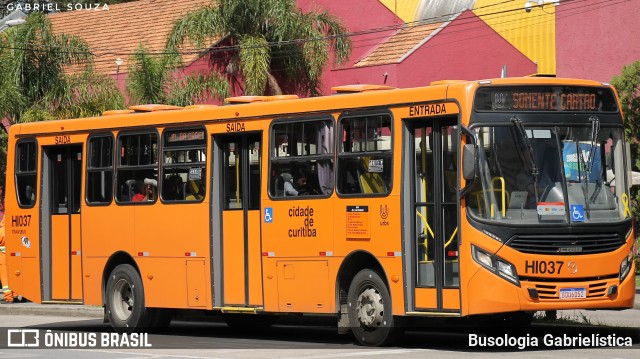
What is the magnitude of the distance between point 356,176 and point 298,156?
1125mm

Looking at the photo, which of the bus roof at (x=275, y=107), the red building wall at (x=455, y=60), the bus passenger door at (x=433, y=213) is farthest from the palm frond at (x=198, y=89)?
the bus passenger door at (x=433, y=213)

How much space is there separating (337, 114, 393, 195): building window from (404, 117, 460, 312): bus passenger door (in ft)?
1.19

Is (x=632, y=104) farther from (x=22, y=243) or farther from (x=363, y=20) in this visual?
(x=22, y=243)

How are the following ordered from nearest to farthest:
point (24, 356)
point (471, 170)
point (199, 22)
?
point (471, 170)
point (24, 356)
point (199, 22)

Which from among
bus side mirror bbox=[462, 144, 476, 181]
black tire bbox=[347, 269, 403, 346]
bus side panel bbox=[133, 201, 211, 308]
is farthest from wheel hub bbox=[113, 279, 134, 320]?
bus side mirror bbox=[462, 144, 476, 181]

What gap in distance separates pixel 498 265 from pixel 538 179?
107cm

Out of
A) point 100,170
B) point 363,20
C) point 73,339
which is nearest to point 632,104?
point 363,20

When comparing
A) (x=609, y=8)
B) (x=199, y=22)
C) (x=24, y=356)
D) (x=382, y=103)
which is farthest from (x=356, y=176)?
(x=609, y=8)

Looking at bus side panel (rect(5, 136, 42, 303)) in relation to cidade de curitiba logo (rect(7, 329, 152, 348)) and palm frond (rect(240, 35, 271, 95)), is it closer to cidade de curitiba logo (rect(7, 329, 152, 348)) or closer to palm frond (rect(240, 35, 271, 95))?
cidade de curitiba logo (rect(7, 329, 152, 348))

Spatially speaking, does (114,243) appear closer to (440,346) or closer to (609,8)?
(440,346)

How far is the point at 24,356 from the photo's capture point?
1611cm

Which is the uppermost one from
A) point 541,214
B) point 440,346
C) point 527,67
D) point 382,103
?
point 527,67

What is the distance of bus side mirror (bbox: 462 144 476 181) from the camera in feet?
49.7

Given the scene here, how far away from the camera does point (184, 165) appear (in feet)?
63.5
